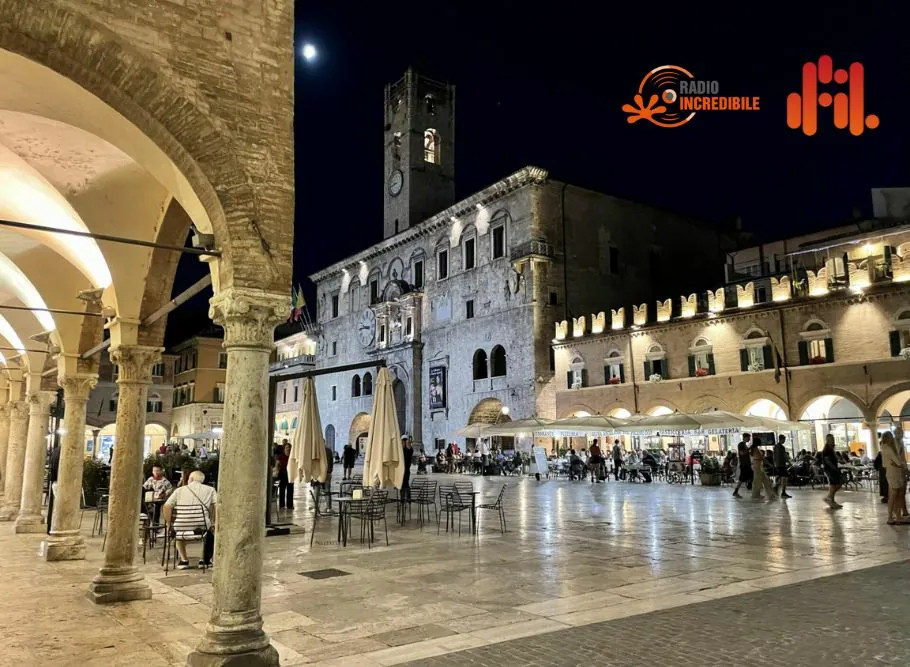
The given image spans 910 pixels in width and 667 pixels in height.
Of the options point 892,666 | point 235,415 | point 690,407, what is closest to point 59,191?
point 235,415

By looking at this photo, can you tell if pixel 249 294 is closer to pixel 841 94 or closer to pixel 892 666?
pixel 892 666

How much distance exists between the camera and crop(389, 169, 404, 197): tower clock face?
148 feet

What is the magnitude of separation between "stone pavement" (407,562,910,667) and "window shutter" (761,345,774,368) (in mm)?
21340

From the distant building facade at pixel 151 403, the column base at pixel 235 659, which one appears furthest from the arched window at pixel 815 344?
the distant building facade at pixel 151 403

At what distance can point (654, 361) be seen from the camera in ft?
99.2

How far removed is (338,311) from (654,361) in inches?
1020

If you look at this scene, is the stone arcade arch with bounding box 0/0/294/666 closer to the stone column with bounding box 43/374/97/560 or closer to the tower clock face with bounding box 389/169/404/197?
the stone column with bounding box 43/374/97/560

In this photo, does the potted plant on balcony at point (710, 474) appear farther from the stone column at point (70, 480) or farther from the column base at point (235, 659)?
the column base at point (235, 659)

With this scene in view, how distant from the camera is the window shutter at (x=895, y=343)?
23448mm

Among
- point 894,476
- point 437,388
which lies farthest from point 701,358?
Answer: point 894,476

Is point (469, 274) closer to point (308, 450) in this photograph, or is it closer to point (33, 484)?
point (308, 450)

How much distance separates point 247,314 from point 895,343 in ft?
79.6

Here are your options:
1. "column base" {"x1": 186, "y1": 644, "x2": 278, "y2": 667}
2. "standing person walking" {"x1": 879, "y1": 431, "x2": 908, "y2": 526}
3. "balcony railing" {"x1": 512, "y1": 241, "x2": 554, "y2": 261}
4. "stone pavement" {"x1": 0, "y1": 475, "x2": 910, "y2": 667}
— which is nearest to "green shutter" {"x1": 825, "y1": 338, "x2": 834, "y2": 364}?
"balcony railing" {"x1": 512, "y1": 241, "x2": 554, "y2": 261}

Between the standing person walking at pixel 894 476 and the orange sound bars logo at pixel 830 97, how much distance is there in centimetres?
1885
